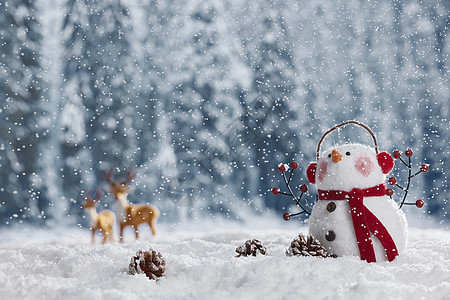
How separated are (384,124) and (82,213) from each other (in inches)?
54.9

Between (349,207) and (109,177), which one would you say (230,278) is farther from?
(109,177)

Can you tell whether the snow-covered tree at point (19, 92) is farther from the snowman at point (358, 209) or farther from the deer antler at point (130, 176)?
the snowman at point (358, 209)

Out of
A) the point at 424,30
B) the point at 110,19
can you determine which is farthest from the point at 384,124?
the point at 110,19

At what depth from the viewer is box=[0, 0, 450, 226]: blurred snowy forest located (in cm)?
231

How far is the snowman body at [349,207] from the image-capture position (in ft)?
4.29

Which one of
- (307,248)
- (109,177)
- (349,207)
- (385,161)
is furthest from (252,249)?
(109,177)

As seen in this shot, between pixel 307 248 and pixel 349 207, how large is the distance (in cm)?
15

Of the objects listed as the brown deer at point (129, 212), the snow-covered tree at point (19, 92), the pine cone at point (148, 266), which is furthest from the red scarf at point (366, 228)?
the snow-covered tree at point (19, 92)

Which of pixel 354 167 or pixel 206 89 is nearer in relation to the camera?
pixel 354 167

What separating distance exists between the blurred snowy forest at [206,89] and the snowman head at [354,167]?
922 mm

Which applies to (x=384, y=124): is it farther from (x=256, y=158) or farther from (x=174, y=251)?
(x=174, y=251)

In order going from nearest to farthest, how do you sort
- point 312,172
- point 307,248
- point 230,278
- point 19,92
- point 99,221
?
point 230,278
point 307,248
point 312,172
point 99,221
point 19,92

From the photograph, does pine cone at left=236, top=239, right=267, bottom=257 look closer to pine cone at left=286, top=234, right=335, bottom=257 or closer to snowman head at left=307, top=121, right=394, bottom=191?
pine cone at left=286, top=234, right=335, bottom=257

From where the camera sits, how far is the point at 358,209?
130 centimetres
